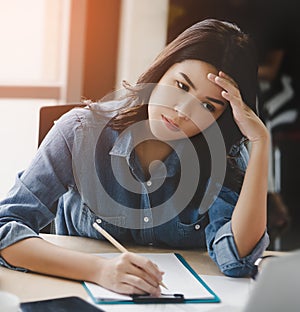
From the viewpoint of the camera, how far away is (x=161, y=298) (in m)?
1.03

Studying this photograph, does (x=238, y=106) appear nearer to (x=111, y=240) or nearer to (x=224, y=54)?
(x=224, y=54)

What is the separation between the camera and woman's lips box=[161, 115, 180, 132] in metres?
1.17

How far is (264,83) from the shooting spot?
1.13m

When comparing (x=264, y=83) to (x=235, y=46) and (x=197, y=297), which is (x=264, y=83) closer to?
(x=235, y=46)

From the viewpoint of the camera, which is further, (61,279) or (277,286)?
(61,279)

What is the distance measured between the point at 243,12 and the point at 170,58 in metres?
0.13

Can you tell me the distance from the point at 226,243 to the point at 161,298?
0.57ft

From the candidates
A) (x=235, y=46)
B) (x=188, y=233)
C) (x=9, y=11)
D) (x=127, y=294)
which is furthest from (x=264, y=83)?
(x=9, y=11)

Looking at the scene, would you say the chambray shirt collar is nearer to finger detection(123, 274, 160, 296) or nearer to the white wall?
the white wall

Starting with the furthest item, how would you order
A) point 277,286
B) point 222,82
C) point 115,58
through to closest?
point 115,58, point 222,82, point 277,286

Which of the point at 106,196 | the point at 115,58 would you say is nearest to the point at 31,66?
the point at 115,58

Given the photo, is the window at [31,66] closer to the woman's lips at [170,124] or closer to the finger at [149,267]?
the woman's lips at [170,124]

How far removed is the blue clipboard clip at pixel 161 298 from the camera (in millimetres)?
1018

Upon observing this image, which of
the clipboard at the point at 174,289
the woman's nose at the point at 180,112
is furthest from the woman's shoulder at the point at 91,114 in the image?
the clipboard at the point at 174,289
